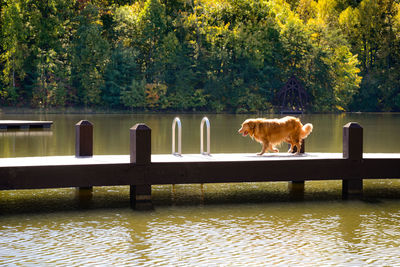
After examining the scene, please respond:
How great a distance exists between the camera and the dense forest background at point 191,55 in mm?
65375

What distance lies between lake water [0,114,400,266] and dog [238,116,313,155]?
1.11m

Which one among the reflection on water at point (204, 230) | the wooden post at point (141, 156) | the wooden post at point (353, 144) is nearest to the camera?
the reflection on water at point (204, 230)

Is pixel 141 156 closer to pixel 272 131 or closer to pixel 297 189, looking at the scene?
pixel 272 131

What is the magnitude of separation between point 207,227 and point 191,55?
60252 mm

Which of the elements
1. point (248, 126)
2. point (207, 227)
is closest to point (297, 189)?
point (248, 126)

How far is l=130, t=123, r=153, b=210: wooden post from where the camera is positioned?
1251cm

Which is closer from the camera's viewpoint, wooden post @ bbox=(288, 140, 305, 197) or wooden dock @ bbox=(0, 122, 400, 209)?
wooden dock @ bbox=(0, 122, 400, 209)

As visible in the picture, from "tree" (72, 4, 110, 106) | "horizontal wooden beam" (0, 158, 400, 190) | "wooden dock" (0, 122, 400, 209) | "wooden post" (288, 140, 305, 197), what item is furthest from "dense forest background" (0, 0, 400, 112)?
"horizontal wooden beam" (0, 158, 400, 190)

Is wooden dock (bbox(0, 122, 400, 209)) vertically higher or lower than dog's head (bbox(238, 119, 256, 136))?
lower

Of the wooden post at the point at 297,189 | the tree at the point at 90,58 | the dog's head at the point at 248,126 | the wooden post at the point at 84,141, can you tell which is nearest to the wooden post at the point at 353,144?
the wooden post at the point at 297,189

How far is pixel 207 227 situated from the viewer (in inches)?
435

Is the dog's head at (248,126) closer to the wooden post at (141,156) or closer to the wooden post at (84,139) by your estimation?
the wooden post at (141,156)

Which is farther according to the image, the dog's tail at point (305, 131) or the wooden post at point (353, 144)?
the dog's tail at point (305, 131)

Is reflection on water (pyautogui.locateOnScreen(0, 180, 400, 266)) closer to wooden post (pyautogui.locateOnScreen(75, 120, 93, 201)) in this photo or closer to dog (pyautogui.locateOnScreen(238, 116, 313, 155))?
wooden post (pyautogui.locateOnScreen(75, 120, 93, 201))
